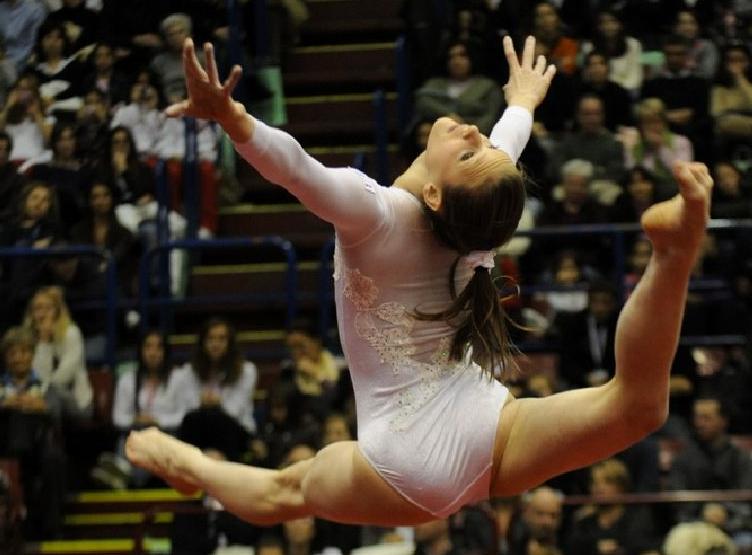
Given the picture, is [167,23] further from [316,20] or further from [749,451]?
[749,451]

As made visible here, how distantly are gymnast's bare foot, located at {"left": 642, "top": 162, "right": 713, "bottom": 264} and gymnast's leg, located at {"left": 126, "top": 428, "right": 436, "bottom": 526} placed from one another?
1028 mm

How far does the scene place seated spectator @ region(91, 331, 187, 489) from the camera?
28.5ft

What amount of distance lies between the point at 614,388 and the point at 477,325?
18.6 inches

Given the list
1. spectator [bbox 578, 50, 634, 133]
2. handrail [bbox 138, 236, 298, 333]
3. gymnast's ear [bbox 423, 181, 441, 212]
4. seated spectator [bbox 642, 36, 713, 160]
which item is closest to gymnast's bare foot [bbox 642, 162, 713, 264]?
gymnast's ear [bbox 423, 181, 441, 212]

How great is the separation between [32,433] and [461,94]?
10.5 feet

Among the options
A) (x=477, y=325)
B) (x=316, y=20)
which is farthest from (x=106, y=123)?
(x=477, y=325)

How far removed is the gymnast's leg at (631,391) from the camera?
12.7 ft

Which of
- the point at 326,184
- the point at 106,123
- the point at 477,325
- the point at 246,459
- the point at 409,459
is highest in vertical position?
the point at 326,184

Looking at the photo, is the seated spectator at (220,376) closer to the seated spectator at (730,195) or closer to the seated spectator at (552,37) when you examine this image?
the seated spectator at (730,195)

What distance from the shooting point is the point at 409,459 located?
4.43m

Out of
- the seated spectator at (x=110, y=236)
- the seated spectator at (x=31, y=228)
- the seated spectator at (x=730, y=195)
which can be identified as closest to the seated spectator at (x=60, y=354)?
the seated spectator at (x=31, y=228)

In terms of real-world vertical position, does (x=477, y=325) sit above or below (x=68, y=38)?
above

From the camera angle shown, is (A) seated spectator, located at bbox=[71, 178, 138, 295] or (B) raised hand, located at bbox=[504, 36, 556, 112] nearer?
(B) raised hand, located at bbox=[504, 36, 556, 112]

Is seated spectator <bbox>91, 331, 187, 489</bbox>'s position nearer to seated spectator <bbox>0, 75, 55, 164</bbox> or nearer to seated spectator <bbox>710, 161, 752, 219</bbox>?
seated spectator <bbox>0, 75, 55, 164</bbox>
